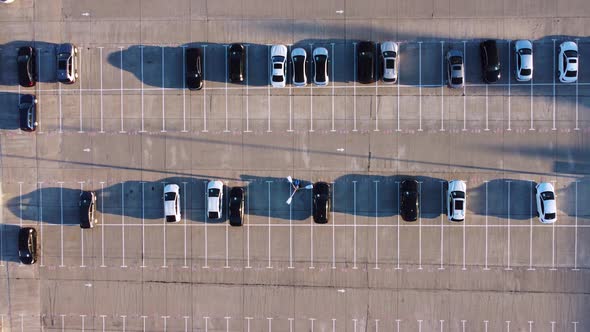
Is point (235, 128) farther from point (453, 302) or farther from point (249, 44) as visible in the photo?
point (453, 302)

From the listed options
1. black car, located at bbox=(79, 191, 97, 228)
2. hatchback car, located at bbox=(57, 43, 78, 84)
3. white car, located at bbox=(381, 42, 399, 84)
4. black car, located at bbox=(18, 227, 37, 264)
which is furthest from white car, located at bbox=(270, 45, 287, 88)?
black car, located at bbox=(18, 227, 37, 264)

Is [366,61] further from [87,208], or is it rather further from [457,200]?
[87,208]

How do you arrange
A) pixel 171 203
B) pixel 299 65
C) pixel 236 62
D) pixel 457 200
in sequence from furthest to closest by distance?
pixel 171 203 < pixel 236 62 < pixel 299 65 < pixel 457 200

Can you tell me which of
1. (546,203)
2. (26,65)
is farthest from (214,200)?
(546,203)

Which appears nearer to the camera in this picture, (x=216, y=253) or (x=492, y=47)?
(x=492, y=47)

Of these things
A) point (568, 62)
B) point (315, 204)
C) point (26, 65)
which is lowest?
point (315, 204)

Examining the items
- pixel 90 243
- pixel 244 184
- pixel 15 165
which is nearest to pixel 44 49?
pixel 15 165

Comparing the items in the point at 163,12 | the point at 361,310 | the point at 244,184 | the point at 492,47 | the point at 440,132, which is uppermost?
the point at 163,12
